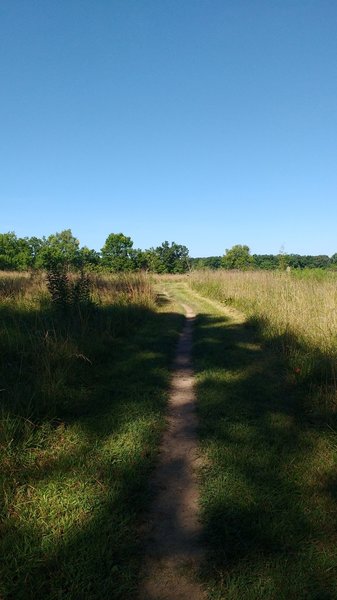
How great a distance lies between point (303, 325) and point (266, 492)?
4906 mm

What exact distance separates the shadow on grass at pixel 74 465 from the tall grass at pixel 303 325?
2164 mm

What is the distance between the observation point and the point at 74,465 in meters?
3.16

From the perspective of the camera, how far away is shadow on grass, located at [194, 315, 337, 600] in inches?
82.8

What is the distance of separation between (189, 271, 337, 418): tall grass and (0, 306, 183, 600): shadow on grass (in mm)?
2164

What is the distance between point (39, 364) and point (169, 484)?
112 inches

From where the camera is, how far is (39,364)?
5070mm

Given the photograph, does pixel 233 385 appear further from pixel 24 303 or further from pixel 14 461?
pixel 24 303

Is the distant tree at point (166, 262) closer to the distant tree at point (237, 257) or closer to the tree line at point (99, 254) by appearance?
the tree line at point (99, 254)

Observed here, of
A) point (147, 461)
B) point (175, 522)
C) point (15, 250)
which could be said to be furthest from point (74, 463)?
point (15, 250)

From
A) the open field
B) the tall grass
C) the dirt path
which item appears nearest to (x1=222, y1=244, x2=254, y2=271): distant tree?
the tall grass

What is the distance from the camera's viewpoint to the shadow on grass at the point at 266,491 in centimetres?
210

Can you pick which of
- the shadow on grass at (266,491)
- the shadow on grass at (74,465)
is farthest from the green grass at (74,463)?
the shadow on grass at (266,491)

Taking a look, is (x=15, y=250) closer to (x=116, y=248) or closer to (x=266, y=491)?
(x=116, y=248)

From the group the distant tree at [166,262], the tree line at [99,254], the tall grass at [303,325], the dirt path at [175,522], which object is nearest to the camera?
the dirt path at [175,522]
